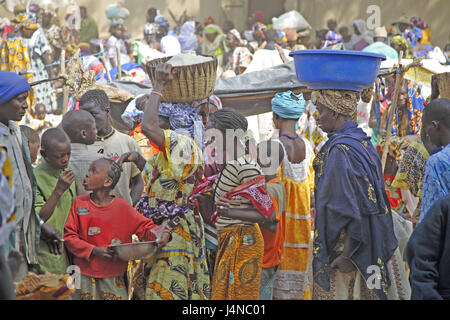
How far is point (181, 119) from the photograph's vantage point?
193 inches

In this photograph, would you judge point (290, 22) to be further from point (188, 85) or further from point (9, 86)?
point (9, 86)

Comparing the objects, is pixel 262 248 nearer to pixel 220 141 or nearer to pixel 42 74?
pixel 220 141

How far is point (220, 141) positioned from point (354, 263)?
50.3 inches

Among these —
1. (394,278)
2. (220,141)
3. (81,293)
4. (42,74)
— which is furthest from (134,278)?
(42,74)

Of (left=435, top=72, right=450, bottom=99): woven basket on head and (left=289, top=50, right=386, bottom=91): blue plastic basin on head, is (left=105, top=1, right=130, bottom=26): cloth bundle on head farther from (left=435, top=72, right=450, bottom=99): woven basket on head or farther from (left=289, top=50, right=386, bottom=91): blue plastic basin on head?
(left=289, top=50, right=386, bottom=91): blue plastic basin on head

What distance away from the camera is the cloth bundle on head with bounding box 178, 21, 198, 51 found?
17.9m

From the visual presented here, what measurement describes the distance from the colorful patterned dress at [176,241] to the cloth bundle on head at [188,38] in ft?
43.8

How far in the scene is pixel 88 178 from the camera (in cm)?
452

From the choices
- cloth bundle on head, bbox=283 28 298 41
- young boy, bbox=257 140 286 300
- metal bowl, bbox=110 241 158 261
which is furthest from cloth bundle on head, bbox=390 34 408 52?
metal bowl, bbox=110 241 158 261

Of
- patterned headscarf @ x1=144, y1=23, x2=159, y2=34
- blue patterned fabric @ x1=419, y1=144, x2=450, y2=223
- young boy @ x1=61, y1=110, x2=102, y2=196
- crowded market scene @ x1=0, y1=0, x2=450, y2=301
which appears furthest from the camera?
patterned headscarf @ x1=144, y1=23, x2=159, y2=34

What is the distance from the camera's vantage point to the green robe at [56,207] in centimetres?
436

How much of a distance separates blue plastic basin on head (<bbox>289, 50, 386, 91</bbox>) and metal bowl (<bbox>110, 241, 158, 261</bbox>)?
155 centimetres

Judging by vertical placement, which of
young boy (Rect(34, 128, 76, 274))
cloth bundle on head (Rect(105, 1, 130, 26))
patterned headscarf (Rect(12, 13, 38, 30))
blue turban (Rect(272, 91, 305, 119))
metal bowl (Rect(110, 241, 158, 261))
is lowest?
metal bowl (Rect(110, 241, 158, 261))
